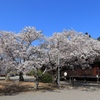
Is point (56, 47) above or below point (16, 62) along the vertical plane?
above

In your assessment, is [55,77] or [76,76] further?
[76,76]

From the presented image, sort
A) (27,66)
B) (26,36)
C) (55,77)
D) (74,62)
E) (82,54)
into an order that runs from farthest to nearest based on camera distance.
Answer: (55,77) < (74,62) < (82,54) < (26,36) < (27,66)

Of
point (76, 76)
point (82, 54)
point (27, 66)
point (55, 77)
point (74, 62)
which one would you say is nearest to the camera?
point (27, 66)

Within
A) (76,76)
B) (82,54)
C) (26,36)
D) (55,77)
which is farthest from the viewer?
(76,76)

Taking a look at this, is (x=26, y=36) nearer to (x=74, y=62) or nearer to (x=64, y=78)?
(x=74, y=62)

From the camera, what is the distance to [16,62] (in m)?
18.5

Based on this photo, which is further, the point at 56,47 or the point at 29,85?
the point at 29,85

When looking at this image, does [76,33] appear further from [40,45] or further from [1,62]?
[1,62]

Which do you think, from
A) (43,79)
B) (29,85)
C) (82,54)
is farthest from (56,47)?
(43,79)

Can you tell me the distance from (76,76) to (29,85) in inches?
534

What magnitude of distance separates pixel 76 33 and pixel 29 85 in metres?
7.34

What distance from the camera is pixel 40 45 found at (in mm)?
19609

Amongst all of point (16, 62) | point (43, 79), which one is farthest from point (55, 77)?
point (16, 62)

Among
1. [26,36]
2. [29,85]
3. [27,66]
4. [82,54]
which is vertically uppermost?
[26,36]
